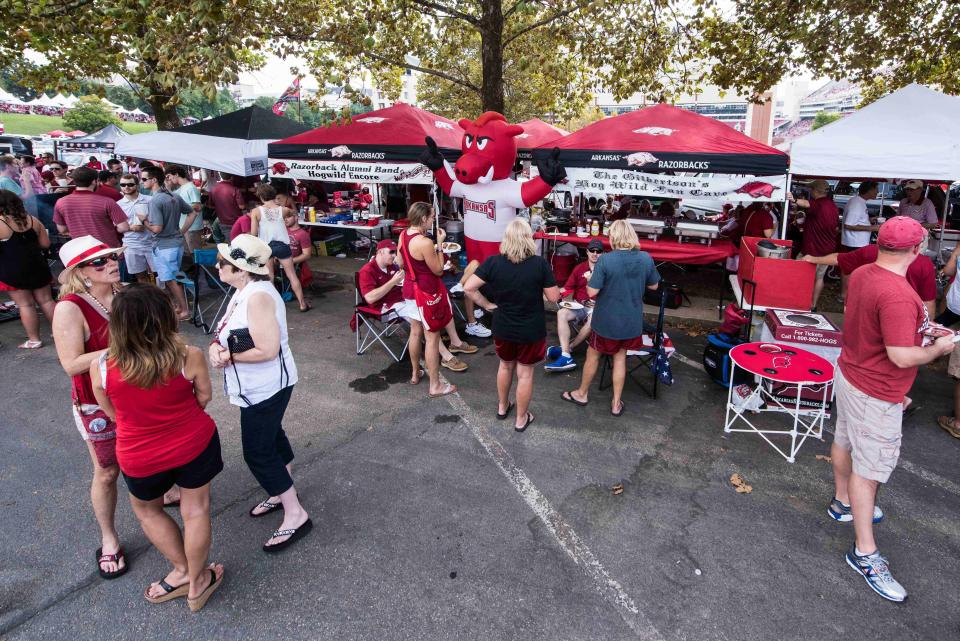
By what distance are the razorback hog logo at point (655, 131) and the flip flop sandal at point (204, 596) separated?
687 cm

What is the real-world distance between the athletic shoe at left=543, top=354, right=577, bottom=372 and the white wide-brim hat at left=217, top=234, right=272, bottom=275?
11.4 feet

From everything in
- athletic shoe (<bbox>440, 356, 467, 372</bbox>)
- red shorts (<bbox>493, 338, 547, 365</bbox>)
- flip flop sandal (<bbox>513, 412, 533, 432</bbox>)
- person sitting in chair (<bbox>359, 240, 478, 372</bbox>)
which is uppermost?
person sitting in chair (<bbox>359, 240, 478, 372</bbox>)

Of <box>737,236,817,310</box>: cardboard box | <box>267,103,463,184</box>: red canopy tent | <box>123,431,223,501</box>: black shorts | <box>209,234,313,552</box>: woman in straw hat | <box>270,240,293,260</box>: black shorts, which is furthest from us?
<box>267,103,463,184</box>: red canopy tent

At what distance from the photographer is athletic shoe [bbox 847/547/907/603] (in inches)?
112

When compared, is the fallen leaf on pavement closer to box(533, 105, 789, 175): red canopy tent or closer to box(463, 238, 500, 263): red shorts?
box(463, 238, 500, 263): red shorts

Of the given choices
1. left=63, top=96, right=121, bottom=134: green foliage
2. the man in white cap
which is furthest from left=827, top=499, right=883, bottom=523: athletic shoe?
left=63, top=96, right=121, bottom=134: green foliage

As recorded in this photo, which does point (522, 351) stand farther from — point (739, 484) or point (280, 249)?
point (280, 249)

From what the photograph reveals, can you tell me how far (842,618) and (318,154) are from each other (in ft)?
27.5

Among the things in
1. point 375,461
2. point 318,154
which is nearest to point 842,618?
point 375,461

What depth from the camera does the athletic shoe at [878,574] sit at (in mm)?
2842

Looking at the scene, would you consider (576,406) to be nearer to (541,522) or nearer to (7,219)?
(541,522)

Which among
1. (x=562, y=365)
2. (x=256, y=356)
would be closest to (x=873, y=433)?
(x=562, y=365)

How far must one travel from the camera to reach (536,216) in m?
8.95

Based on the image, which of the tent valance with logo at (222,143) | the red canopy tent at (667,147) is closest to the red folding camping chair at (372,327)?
the red canopy tent at (667,147)
